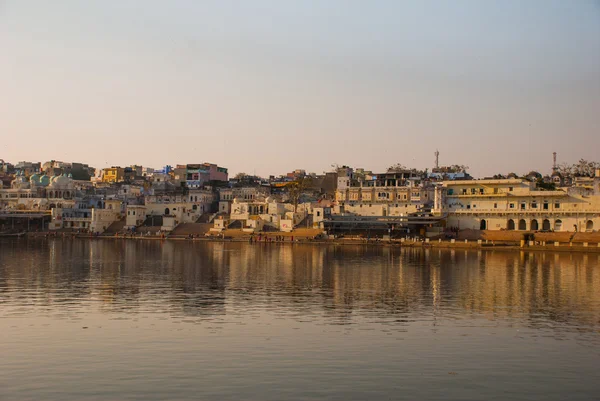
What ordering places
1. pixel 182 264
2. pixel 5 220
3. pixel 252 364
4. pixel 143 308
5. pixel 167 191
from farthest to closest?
1. pixel 167 191
2. pixel 5 220
3. pixel 182 264
4. pixel 143 308
5. pixel 252 364

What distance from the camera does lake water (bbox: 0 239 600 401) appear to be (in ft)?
49.2

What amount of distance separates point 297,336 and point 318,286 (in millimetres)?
13165

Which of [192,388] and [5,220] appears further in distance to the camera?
[5,220]

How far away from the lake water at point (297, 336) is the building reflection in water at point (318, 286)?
4.8 inches

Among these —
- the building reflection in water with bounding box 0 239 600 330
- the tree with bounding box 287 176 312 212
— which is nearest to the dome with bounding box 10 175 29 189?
the tree with bounding box 287 176 312 212

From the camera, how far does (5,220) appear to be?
95.8 metres

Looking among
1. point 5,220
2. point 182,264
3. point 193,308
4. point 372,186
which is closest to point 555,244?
point 372,186

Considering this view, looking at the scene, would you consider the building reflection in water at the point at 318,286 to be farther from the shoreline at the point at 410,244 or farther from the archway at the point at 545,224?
the archway at the point at 545,224

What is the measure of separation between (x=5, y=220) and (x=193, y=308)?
7990 cm

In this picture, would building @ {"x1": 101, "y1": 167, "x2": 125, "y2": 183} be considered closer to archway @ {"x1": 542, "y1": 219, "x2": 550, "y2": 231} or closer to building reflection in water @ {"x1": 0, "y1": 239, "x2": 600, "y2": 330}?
building reflection in water @ {"x1": 0, "y1": 239, "x2": 600, "y2": 330}

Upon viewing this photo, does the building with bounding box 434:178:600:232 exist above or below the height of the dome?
below

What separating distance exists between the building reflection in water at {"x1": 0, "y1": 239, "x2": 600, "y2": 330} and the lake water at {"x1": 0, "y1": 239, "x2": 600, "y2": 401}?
0.12 metres

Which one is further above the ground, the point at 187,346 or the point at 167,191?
the point at 167,191

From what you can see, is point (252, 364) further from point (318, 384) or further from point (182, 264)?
point (182, 264)
